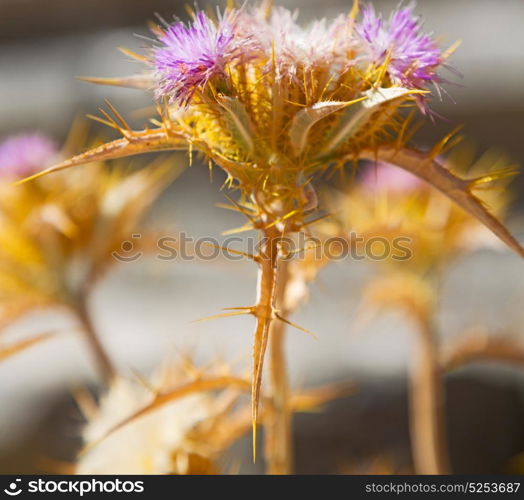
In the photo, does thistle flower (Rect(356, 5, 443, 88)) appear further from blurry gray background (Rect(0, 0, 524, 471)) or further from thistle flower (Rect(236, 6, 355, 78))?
blurry gray background (Rect(0, 0, 524, 471))

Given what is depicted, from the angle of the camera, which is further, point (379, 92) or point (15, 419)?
point (15, 419)

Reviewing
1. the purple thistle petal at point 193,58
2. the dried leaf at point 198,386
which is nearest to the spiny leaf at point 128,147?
the purple thistle petal at point 193,58

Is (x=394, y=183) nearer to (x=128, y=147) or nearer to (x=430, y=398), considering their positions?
(x=430, y=398)

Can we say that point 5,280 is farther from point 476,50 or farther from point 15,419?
point 476,50

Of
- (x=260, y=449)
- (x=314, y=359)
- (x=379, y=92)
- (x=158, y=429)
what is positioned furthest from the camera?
(x=314, y=359)

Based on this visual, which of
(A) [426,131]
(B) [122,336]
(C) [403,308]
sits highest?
(A) [426,131]

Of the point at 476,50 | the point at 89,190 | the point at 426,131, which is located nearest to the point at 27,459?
the point at 89,190

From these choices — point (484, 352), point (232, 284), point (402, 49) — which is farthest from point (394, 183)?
Result: point (232, 284)
